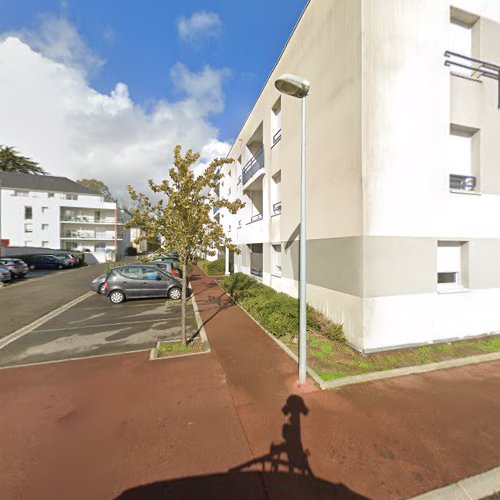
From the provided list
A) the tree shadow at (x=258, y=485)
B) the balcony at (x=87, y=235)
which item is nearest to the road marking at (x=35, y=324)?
the tree shadow at (x=258, y=485)

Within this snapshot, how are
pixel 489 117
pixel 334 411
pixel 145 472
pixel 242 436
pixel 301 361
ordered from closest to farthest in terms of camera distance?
pixel 145 472 → pixel 242 436 → pixel 334 411 → pixel 301 361 → pixel 489 117

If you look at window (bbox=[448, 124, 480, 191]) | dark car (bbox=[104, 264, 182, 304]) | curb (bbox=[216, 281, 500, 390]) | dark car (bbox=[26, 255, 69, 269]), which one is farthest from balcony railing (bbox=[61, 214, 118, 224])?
window (bbox=[448, 124, 480, 191])

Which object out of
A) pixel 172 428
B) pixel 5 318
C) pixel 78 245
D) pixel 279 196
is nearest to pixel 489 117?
pixel 279 196

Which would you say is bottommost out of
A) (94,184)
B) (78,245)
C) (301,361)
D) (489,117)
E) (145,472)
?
(145,472)

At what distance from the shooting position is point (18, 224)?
1347 inches

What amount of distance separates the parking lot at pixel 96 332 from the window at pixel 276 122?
8.24m

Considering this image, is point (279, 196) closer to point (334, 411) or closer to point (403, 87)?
point (403, 87)

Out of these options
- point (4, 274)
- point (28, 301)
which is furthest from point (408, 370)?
point (4, 274)

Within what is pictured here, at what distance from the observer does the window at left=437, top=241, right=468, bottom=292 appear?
6486mm

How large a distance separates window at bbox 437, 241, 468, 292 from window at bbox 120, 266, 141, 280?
1121 cm

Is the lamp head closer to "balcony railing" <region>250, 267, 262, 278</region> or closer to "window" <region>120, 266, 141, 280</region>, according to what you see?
"window" <region>120, 266, 141, 280</region>

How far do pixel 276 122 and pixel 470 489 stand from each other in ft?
39.9

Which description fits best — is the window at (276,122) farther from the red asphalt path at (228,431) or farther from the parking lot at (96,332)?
the red asphalt path at (228,431)

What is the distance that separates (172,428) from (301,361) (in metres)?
2.34
